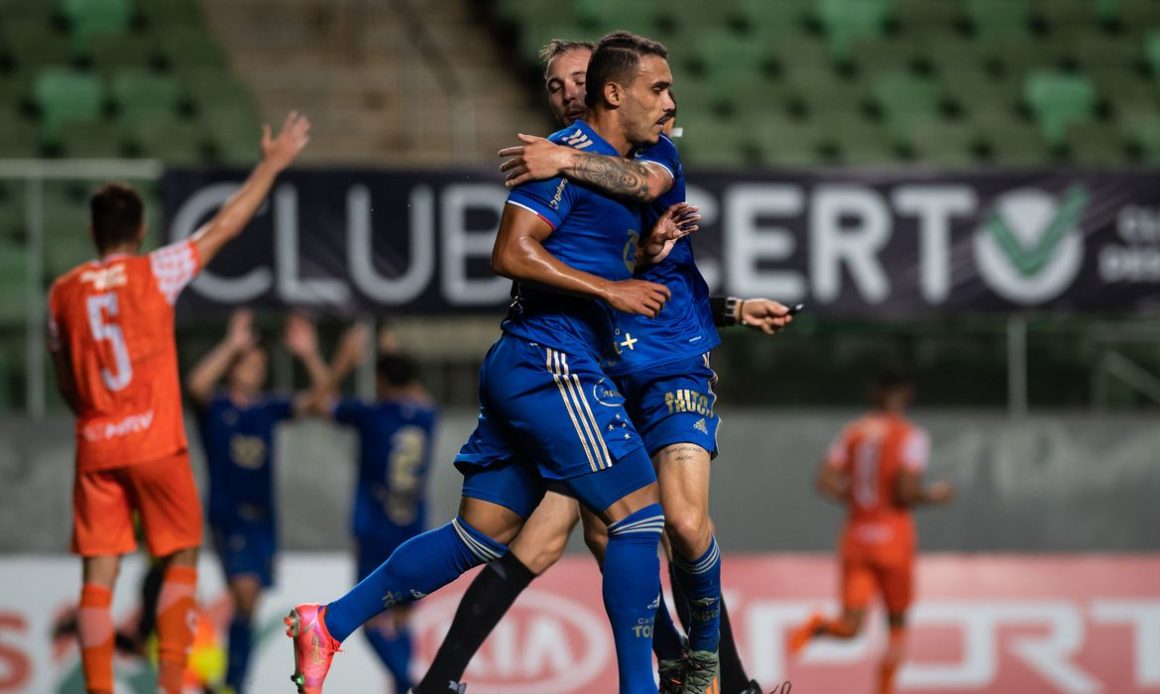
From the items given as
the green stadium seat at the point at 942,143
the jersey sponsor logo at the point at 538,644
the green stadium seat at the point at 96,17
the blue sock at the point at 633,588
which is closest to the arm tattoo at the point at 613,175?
the blue sock at the point at 633,588

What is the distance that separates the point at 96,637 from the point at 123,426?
0.83 meters

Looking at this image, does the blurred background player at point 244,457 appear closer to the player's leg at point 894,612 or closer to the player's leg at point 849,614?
the player's leg at point 849,614

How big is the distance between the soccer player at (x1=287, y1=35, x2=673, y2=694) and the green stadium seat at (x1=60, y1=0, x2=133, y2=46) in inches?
366

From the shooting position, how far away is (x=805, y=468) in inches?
477

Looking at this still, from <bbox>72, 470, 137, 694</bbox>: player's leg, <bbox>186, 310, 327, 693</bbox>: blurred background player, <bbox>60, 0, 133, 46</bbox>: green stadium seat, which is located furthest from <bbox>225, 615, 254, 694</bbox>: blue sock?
<bbox>60, 0, 133, 46</bbox>: green stadium seat

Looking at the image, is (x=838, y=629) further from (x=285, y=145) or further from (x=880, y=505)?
(x=285, y=145)

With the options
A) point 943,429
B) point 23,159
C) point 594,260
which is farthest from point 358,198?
point 594,260

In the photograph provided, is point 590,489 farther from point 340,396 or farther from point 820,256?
point 820,256

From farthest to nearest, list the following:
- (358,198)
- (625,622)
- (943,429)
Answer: (943,429) → (358,198) → (625,622)

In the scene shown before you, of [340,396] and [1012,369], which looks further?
[1012,369]

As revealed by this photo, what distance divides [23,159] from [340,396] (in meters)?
3.70

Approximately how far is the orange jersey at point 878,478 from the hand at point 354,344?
10.5 feet

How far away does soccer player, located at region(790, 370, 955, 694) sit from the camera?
11.4m

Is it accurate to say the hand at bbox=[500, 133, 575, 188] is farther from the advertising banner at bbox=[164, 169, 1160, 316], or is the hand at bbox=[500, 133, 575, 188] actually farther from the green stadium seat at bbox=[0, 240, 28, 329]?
the green stadium seat at bbox=[0, 240, 28, 329]
